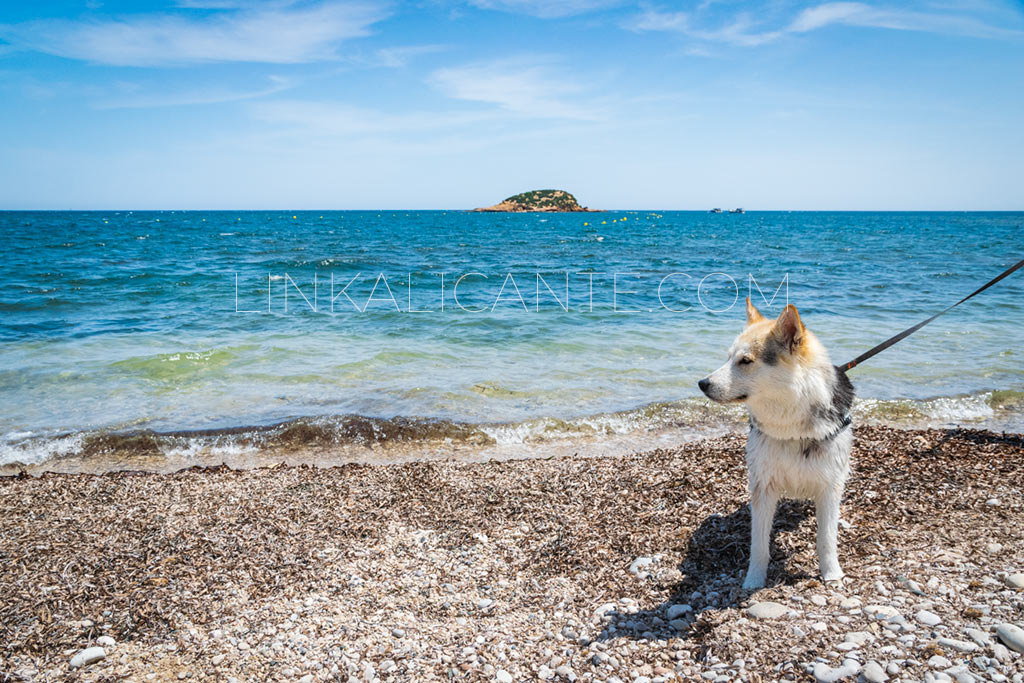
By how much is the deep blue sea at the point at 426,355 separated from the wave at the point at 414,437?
37 millimetres

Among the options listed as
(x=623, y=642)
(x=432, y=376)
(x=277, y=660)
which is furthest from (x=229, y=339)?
(x=623, y=642)

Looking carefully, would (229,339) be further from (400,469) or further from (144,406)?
(400,469)

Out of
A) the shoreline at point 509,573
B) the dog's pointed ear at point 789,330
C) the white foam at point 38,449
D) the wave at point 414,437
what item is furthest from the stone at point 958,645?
the white foam at point 38,449

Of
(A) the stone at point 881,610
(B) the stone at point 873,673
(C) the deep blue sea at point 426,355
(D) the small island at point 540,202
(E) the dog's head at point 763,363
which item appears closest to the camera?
(B) the stone at point 873,673

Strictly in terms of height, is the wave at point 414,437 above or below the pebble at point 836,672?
below

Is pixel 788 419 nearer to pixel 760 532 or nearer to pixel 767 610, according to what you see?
pixel 760 532

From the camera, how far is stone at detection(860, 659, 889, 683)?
2.71 metres

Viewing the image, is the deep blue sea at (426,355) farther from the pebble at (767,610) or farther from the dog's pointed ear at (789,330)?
the dog's pointed ear at (789,330)

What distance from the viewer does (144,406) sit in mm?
9148

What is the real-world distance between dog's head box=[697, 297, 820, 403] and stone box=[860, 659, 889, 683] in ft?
4.48

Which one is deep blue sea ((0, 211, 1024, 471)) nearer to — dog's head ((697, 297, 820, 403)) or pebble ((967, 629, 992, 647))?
dog's head ((697, 297, 820, 403))

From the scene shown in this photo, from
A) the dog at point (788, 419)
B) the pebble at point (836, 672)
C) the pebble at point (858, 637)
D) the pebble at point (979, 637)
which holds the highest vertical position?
the dog at point (788, 419)

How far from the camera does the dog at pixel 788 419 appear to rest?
3.45m

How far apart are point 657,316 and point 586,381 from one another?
21.3 feet
